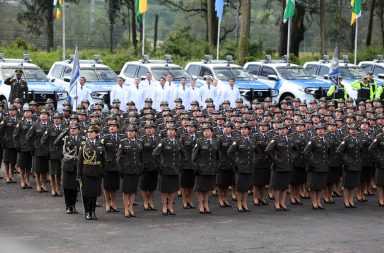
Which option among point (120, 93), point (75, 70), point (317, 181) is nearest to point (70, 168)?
point (317, 181)

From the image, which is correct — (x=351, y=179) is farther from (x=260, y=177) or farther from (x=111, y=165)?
(x=111, y=165)

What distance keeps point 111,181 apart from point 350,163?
4747 millimetres

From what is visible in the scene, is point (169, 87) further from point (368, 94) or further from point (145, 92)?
point (368, 94)

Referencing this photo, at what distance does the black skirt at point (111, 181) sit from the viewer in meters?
14.7

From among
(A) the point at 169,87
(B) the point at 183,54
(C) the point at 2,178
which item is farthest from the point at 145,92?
(B) the point at 183,54

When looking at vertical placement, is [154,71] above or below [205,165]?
above

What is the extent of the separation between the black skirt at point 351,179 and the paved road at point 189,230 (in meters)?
0.46

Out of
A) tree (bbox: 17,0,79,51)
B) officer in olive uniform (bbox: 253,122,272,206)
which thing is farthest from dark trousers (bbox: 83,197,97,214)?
tree (bbox: 17,0,79,51)

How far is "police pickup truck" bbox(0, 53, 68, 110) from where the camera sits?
23.8 meters

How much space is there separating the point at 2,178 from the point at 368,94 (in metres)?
11.5

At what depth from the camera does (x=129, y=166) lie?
14469 millimetres

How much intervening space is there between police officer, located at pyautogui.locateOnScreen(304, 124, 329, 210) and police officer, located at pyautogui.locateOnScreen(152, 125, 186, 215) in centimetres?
268

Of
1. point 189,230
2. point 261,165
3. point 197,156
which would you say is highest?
point 197,156

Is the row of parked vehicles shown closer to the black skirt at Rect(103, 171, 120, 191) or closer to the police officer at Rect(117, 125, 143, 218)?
the black skirt at Rect(103, 171, 120, 191)
